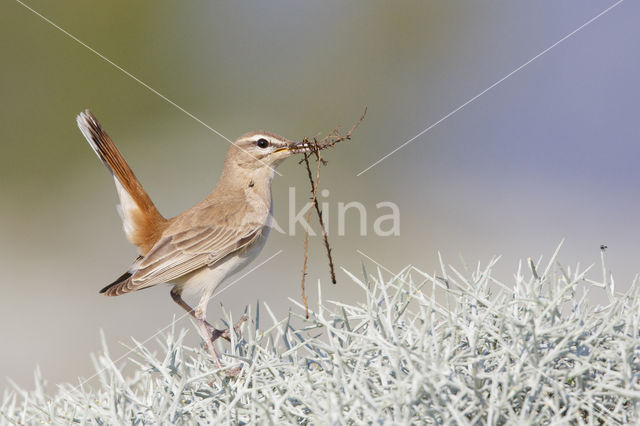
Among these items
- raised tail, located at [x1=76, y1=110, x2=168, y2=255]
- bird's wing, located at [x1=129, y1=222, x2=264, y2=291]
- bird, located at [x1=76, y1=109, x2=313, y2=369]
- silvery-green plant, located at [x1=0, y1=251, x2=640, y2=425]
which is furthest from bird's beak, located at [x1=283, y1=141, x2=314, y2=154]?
silvery-green plant, located at [x1=0, y1=251, x2=640, y2=425]

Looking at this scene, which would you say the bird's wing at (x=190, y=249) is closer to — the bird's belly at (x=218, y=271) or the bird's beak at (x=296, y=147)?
the bird's belly at (x=218, y=271)

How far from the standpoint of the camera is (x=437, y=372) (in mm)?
901

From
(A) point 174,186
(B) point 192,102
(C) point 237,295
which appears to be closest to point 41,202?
(A) point 174,186

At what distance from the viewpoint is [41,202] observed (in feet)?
17.2

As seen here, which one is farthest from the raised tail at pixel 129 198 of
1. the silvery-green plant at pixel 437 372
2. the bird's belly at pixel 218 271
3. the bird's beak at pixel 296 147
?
the silvery-green plant at pixel 437 372

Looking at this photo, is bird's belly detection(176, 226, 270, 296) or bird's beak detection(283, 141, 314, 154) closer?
bird's belly detection(176, 226, 270, 296)

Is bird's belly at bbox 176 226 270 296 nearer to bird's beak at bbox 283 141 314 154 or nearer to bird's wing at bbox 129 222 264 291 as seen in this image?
bird's wing at bbox 129 222 264 291

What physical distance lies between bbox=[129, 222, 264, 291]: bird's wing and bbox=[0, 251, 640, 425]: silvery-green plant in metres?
1.70

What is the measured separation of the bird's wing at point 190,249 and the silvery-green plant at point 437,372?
170 cm

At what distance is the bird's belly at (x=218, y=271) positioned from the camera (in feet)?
10.1

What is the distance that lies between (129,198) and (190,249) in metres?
0.44

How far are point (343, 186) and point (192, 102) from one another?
4.70 feet

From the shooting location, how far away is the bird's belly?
3.07m

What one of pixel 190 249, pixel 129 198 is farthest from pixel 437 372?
pixel 129 198
